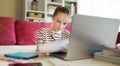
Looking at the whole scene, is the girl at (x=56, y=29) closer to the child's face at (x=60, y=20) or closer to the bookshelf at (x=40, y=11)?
the child's face at (x=60, y=20)

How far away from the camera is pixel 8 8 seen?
138 inches

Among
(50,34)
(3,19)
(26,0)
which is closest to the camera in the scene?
(50,34)

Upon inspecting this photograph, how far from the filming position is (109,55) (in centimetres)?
103

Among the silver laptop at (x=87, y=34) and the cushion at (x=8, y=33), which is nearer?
the silver laptop at (x=87, y=34)

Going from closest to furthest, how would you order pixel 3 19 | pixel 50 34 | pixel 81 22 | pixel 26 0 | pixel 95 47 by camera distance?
pixel 81 22
pixel 95 47
pixel 50 34
pixel 3 19
pixel 26 0

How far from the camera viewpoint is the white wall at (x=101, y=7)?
11.5ft

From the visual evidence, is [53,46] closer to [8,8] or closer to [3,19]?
[3,19]

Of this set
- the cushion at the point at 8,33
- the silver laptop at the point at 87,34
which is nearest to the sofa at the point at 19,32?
the cushion at the point at 8,33

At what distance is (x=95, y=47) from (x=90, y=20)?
0.69 ft

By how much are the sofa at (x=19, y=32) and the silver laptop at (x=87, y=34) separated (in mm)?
1557

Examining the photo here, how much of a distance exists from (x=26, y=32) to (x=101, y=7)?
1.77 m

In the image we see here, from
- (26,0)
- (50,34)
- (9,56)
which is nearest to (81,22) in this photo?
(9,56)

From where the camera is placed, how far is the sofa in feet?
8.51

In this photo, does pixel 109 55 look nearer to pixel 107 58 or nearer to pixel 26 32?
pixel 107 58
